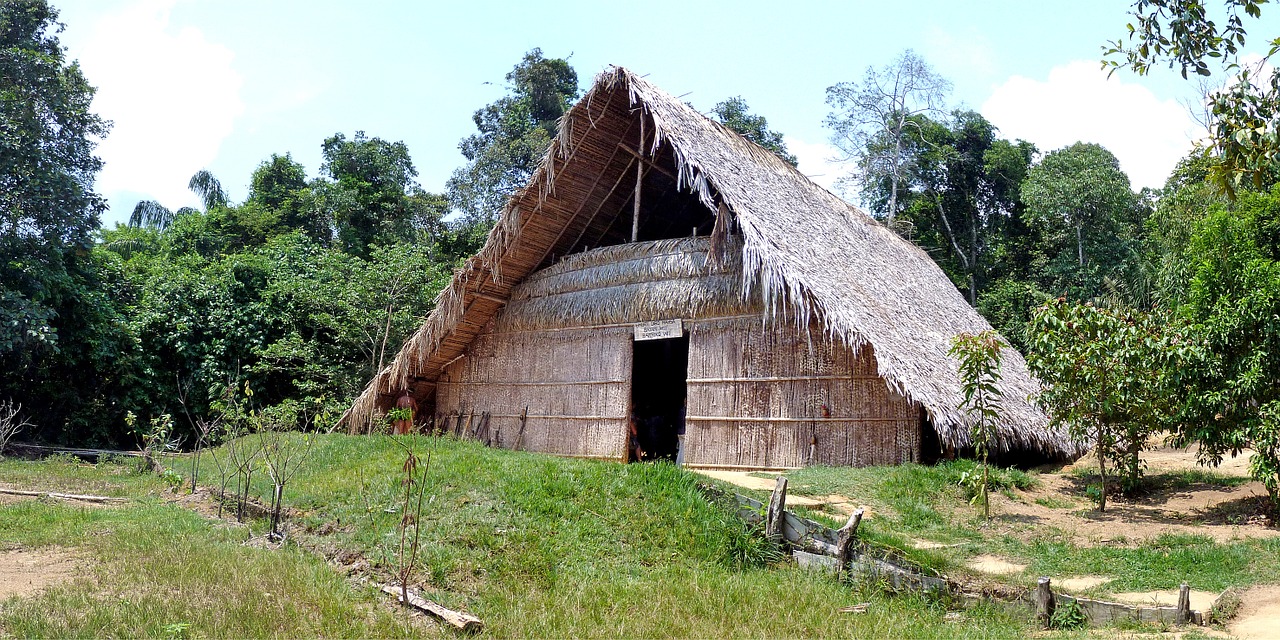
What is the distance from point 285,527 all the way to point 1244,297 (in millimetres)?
7641

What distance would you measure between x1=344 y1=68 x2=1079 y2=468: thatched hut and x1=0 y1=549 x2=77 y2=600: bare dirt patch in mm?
6046

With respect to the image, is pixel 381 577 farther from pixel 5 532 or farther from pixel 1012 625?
pixel 1012 625

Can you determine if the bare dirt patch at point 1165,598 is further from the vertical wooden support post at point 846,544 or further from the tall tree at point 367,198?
the tall tree at point 367,198

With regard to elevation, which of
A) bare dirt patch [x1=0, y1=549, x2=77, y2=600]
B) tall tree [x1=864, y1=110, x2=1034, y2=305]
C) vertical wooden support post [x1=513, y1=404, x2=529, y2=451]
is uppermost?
tall tree [x1=864, y1=110, x2=1034, y2=305]

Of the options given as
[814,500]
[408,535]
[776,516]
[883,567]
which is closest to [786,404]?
[814,500]

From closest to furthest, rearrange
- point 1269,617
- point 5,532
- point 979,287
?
1. point 1269,617
2. point 5,532
3. point 979,287

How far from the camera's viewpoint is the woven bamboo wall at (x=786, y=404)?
901cm

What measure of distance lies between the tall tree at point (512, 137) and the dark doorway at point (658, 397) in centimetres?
898

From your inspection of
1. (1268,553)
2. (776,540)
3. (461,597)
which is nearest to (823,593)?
(776,540)

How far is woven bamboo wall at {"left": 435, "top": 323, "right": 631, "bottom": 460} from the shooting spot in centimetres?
1085

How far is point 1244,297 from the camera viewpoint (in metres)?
7.17

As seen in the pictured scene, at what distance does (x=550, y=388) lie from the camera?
1150cm

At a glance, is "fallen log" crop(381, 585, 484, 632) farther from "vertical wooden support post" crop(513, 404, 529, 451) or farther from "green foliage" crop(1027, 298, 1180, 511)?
"vertical wooden support post" crop(513, 404, 529, 451)

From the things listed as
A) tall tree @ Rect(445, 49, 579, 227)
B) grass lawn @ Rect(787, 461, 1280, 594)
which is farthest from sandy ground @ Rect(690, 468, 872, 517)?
tall tree @ Rect(445, 49, 579, 227)
